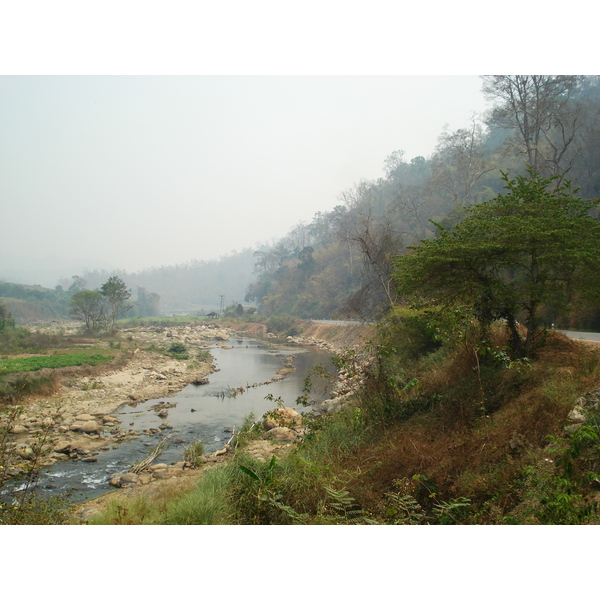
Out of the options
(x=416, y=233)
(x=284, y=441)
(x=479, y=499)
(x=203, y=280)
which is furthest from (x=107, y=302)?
(x=203, y=280)

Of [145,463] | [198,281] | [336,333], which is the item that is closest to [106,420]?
[145,463]

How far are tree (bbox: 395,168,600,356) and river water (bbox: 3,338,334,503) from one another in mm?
3092

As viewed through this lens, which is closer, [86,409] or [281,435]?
[281,435]

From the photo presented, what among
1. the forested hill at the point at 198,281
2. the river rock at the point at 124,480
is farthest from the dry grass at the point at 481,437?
the forested hill at the point at 198,281

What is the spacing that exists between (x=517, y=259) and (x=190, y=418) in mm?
10371

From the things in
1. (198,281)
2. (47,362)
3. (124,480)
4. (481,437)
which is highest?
(198,281)

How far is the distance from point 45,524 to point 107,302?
3611 centimetres

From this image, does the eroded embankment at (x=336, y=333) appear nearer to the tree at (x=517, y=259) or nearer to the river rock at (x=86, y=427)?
the river rock at (x=86, y=427)

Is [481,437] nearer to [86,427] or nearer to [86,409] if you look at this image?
[86,427]

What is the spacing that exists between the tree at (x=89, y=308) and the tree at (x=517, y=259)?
2971cm

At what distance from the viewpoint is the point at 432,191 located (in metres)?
37.8

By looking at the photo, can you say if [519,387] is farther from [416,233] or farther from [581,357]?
[416,233]

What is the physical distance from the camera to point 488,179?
39.4 metres

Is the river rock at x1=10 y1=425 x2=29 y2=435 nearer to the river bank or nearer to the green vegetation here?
the river bank
